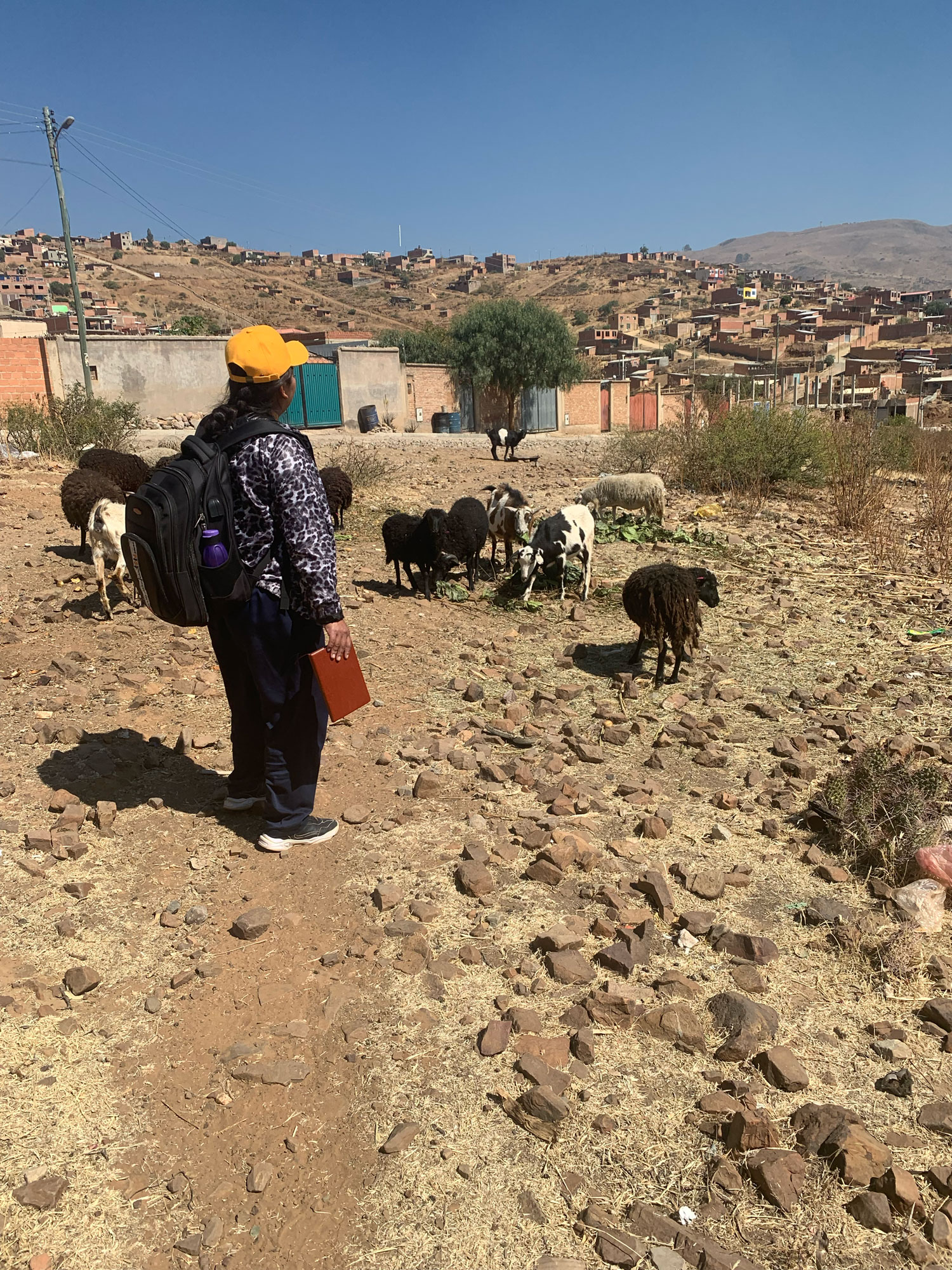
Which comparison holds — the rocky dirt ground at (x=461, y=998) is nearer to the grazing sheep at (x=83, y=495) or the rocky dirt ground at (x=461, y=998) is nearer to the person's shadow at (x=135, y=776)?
the person's shadow at (x=135, y=776)

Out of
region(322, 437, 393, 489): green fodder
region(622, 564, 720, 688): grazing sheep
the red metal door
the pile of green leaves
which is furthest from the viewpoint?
the red metal door

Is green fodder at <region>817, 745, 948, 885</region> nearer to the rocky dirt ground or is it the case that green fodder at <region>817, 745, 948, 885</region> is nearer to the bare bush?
the rocky dirt ground

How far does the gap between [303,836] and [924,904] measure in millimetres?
2558

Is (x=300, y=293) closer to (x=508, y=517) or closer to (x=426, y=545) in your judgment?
(x=508, y=517)

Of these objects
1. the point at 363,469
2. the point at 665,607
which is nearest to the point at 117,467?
the point at 363,469

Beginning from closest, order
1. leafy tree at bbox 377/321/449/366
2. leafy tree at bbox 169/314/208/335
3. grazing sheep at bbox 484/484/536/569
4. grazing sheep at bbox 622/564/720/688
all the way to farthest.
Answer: grazing sheep at bbox 622/564/720/688, grazing sheep at bbox 484/484/536/569, leafy tree at bbox 377/321/449/366, leafy tree at bbox 169/314/208/335

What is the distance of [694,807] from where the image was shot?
4266 millimetres

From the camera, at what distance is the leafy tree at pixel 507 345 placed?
3428 centimetres

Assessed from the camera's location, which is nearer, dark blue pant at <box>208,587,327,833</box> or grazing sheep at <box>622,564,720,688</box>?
dark blue pant at <box>208,587,327,833</box>

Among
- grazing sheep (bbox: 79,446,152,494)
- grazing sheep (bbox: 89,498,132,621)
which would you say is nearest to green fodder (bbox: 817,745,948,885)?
grazing sheep (bbox: 89,498,132,621)

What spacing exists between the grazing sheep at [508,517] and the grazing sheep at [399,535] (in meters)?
1.09

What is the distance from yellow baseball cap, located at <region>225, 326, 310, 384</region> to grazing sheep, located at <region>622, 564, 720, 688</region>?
11.6 feet

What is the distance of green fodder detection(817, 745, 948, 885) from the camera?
3645 millimetres

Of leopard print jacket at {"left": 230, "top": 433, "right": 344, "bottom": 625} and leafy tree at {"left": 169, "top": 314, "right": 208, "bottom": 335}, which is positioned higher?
leafy tree at {"left": 169, "top": 314, "right": 208, "bottom": 335}
